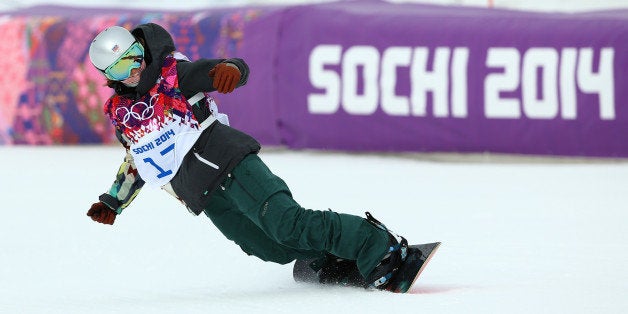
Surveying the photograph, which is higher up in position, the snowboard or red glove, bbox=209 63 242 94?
red glove, bbox=209 63 242 94

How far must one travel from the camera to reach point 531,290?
10.3ft

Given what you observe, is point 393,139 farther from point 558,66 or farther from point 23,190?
point 23,190

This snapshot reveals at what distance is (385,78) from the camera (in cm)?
695

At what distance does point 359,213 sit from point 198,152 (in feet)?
6.01

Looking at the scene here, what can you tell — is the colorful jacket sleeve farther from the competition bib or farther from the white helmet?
the white helmet

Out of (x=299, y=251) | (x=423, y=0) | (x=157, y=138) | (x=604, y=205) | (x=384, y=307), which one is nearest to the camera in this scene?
(x=384, y=307)

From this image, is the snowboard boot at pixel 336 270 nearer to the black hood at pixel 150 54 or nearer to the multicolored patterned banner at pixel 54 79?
the black hood at pixel 150 54

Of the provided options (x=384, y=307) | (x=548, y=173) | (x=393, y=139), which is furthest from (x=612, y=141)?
(x=384, y=307)

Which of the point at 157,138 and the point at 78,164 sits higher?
the point at 157,138

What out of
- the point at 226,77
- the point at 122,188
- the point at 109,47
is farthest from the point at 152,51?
the point at 122,188

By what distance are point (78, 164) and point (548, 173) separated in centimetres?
286

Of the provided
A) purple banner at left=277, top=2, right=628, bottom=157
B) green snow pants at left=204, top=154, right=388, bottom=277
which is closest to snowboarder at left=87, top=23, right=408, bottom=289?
green snow pants at left=204, top=154, right=388, bottom=277

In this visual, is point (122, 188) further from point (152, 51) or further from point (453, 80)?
point (453, 80)

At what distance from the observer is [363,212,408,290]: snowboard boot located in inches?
129
